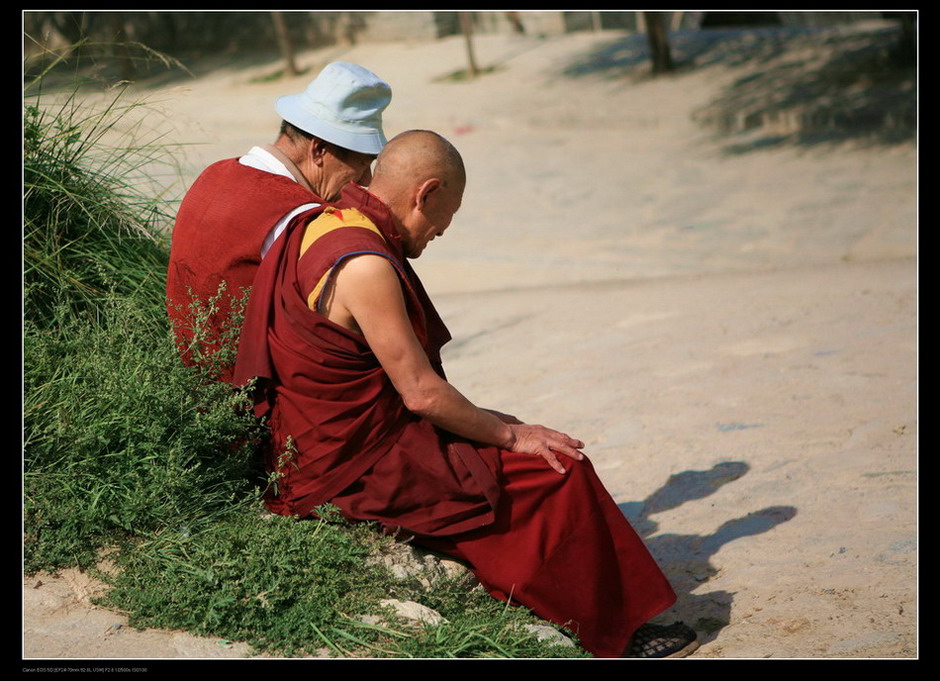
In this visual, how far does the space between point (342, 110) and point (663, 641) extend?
6.19 ft

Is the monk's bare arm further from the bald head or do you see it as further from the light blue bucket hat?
the light blue bucket hat

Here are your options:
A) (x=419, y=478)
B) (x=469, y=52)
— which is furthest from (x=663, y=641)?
(x=469, y=52)

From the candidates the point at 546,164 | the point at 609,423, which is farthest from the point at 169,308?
the point at 546,164

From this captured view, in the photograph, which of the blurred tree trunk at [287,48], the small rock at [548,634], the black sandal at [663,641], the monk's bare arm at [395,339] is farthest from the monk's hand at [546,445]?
the blurred tree trunk at [287,48]

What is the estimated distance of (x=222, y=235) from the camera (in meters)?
3.20

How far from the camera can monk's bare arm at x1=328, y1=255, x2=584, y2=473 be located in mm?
2752

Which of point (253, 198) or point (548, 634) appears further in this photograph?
point (253, 198)

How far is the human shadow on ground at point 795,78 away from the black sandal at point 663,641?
11657 mm

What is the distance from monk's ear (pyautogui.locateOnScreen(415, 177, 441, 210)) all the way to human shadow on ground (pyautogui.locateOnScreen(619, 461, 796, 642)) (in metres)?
1.63

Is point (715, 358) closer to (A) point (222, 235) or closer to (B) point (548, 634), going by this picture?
A: (B) point (548, 634)

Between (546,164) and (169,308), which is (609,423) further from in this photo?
(546,164)

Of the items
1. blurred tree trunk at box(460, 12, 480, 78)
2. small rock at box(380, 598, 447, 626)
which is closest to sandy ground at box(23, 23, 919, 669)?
small rock at box(380, 598, 447, 626)

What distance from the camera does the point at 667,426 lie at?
5.05 m

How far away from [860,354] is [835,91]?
1084 centimetres
